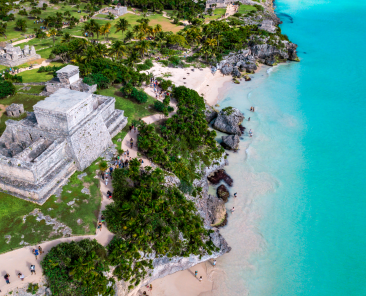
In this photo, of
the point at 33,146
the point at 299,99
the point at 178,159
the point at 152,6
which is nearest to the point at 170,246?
the point at 178,159

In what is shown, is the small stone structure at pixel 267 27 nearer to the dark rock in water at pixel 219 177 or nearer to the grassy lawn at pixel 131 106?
the grassy lawn at pixel 131 106

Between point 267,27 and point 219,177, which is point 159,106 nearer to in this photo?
point 219,177

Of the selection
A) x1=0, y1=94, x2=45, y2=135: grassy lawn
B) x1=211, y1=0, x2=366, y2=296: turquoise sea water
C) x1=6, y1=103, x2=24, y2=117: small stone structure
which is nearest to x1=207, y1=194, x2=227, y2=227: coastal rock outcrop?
x1=211, y1=0, x2=366, y2=296: turquoise sea water

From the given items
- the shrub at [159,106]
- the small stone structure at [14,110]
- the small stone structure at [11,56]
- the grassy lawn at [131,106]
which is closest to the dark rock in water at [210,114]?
the shrub at [159,106]

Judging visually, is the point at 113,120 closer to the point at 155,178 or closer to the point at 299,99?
the point at 155,178

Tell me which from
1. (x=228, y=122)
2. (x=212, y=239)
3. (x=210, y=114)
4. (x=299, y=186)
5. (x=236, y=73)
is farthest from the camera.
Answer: (x=236, y=73)

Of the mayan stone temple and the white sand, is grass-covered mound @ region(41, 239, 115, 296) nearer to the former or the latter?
the mayan stone temple

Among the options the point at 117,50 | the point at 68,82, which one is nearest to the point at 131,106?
the point at 68,82
